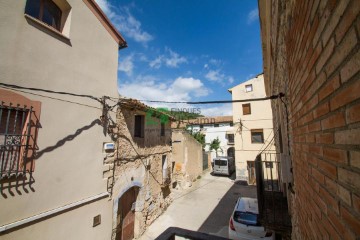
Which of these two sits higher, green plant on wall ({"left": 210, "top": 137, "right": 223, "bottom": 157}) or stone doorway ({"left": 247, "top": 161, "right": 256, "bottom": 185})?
green plant on wall ({"left": 210, "top": 137, "right": 223, "bottom": 157})

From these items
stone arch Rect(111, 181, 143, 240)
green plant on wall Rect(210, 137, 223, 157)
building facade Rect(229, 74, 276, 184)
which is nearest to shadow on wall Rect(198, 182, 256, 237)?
building facade Rect(229, 74, 276, 184)

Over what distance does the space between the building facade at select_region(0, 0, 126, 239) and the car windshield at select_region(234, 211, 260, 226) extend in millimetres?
4381

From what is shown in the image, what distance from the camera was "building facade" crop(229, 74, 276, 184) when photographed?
16.7m

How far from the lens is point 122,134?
720cm

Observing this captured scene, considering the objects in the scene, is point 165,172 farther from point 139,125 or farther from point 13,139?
point 13,139

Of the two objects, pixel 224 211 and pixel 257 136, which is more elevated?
pixel 257 136

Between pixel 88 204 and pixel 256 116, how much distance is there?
15.2 metres

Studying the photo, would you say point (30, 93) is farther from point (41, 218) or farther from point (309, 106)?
point (309, 106)

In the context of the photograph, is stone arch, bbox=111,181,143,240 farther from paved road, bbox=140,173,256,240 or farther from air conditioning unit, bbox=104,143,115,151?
paved road, bbox=140,173,256,240

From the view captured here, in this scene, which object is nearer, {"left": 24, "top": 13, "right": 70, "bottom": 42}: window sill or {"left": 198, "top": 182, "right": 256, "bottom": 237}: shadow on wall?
{"left": 24, "top": 13, "right": 70, "bottom": 42}: window sill

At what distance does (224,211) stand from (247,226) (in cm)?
498

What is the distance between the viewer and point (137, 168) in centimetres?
816

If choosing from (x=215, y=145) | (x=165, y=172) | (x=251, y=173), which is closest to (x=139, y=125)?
(x=165, y=172)

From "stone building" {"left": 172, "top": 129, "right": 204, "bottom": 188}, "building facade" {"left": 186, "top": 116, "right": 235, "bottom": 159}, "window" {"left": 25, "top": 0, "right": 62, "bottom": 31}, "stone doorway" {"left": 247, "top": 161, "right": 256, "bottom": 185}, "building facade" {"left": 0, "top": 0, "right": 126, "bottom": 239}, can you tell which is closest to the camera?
"building facade" {"left": 0, "top": 0, "right": 126, "bottom": 239}
